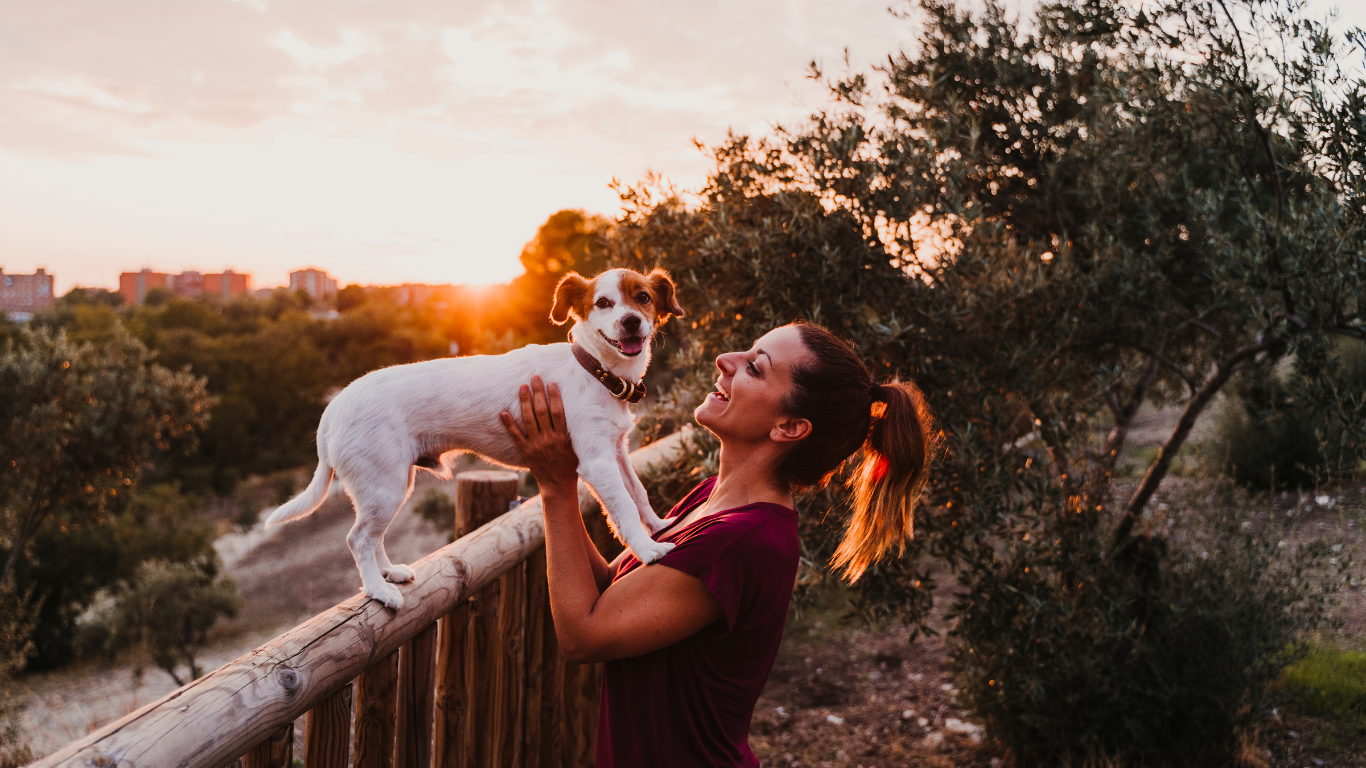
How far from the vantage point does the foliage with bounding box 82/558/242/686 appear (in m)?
15.8

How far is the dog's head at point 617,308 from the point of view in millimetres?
2107

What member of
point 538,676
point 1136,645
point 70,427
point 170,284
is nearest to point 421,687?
point 538,676

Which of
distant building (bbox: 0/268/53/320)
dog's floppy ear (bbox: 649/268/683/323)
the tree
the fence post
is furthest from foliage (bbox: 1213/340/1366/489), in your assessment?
distant building (bbox: 0/268/53/320)

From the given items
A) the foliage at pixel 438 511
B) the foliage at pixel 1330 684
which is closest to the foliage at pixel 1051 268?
the foliage at pixel 1330 684

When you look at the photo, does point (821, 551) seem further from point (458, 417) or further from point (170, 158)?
point (170, 158)

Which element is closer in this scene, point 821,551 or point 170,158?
point 821,551

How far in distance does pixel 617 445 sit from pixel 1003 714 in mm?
3501

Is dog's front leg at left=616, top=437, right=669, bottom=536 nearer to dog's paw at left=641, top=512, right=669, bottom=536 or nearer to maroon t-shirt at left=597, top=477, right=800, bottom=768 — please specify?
dog's paw at left=641, top=512, right=669, bottom=536


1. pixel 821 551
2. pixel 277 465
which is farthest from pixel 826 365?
pixel 277 465

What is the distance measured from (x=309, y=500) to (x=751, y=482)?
1156 mm

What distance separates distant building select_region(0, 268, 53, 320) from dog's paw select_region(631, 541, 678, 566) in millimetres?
33861

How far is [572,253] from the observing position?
46.9ft

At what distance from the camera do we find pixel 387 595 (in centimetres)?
178

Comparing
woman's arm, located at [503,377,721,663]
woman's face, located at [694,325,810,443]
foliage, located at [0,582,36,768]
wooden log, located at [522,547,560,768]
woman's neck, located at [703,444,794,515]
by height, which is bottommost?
foliage, located at [0,582,36,768]
